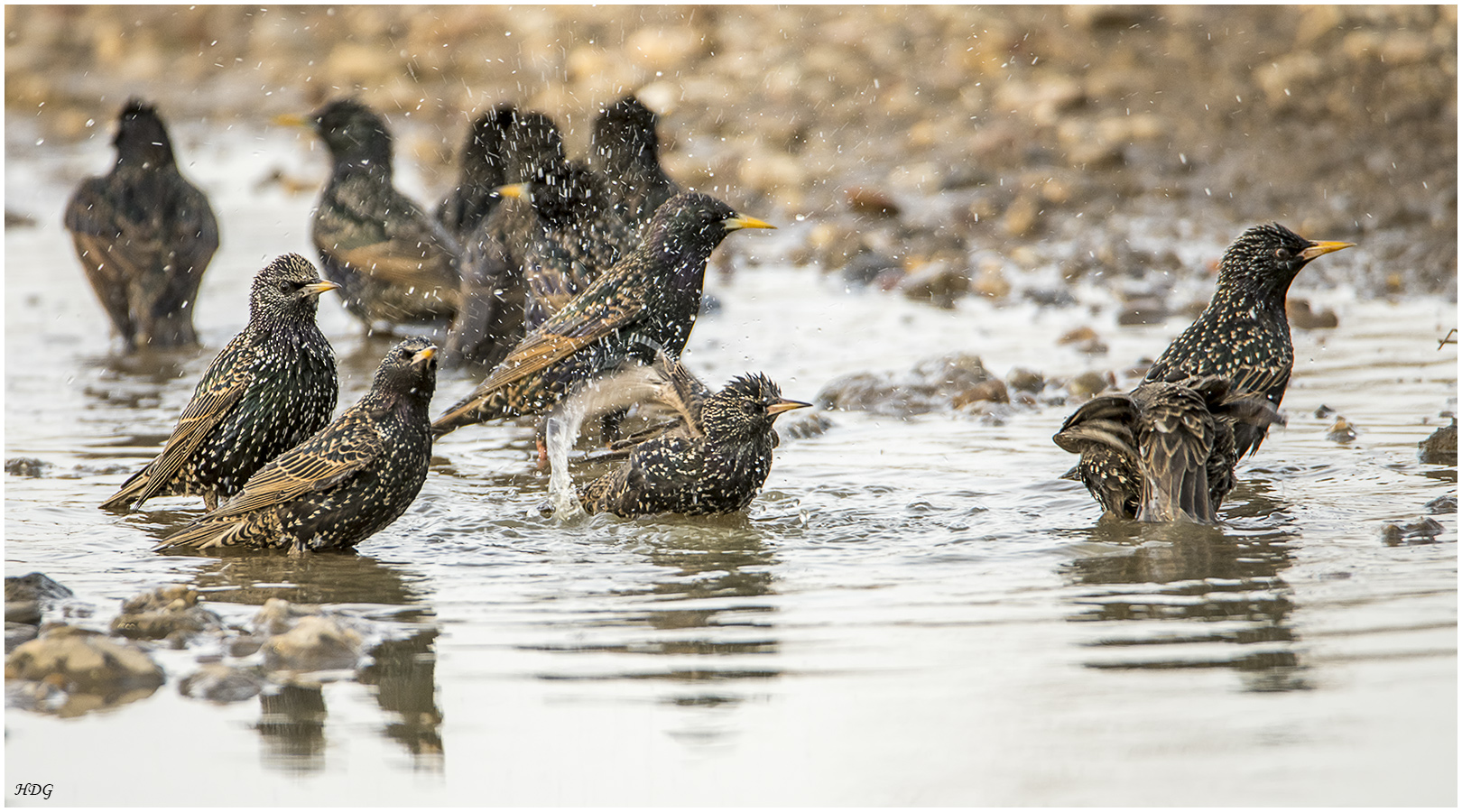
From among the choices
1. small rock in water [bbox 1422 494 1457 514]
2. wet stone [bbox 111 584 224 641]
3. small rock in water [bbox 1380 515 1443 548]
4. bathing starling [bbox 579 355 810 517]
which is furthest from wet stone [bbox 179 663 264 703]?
small rock in water [bbox 1422 494 1457 514]

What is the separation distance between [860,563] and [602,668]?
4.23ft

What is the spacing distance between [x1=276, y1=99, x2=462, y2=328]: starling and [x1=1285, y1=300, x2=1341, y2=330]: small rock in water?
15.4 feet

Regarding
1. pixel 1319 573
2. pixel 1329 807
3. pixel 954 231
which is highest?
pixel 954 231

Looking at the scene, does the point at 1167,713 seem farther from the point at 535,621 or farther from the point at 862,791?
the point at 535,621

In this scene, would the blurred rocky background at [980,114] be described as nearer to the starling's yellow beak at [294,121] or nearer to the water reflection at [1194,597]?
the starling's yellow beak at [294,121]

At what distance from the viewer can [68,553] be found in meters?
5.37

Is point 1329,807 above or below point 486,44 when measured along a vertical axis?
below

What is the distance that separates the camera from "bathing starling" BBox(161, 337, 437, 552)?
5324 millimetres

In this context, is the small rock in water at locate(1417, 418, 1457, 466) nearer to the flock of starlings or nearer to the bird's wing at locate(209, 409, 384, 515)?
the flock of starlings

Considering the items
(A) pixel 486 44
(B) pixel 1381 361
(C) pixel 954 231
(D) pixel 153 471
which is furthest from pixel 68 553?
(A) pixel 486 44

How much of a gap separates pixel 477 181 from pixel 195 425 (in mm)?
4515

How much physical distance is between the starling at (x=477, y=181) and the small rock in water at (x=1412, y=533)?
20.2 ft

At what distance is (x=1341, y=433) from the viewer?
22.1 feet

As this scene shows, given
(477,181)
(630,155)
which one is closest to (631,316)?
(630,155)
